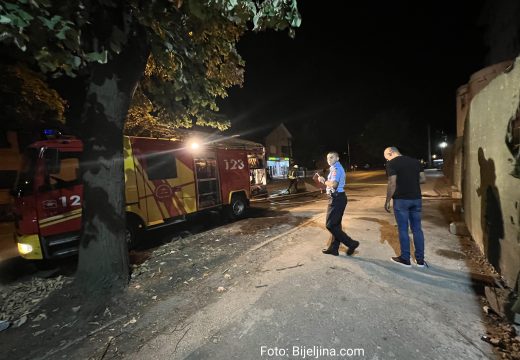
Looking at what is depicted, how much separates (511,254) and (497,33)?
22543 mm

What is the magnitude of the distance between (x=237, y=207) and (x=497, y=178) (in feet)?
25.2

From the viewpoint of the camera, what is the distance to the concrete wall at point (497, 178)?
10.4 feet

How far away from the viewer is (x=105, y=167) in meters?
4.15

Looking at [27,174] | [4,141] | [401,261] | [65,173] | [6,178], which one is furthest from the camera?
[4,141]

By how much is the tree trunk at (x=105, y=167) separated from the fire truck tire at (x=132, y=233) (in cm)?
205

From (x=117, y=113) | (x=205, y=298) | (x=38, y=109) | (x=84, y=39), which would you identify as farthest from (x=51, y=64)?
(x=38, y=109)

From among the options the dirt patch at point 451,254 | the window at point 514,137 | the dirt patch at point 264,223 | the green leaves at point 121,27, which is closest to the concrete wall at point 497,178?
the window at point 514,137

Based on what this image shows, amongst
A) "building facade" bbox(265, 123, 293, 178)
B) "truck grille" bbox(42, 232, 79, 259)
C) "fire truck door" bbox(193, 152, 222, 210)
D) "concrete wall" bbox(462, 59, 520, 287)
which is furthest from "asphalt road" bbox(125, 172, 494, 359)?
"building facade" bbox(265, 123, 293, 178)

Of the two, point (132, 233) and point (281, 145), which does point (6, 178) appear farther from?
point (281, 145)

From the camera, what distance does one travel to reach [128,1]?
388 centimetres

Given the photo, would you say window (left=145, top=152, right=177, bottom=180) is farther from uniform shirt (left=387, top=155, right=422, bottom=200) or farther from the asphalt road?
uniform shirt (left=387, top=155, right=422, bottom=200)

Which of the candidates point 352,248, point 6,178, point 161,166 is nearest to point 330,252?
point 352,248

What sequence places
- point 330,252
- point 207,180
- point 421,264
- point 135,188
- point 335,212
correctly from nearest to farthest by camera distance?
point 421,264, point 335,212, point 330,252, point 135,188, point 207,180

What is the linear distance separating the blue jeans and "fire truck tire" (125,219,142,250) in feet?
18.1
